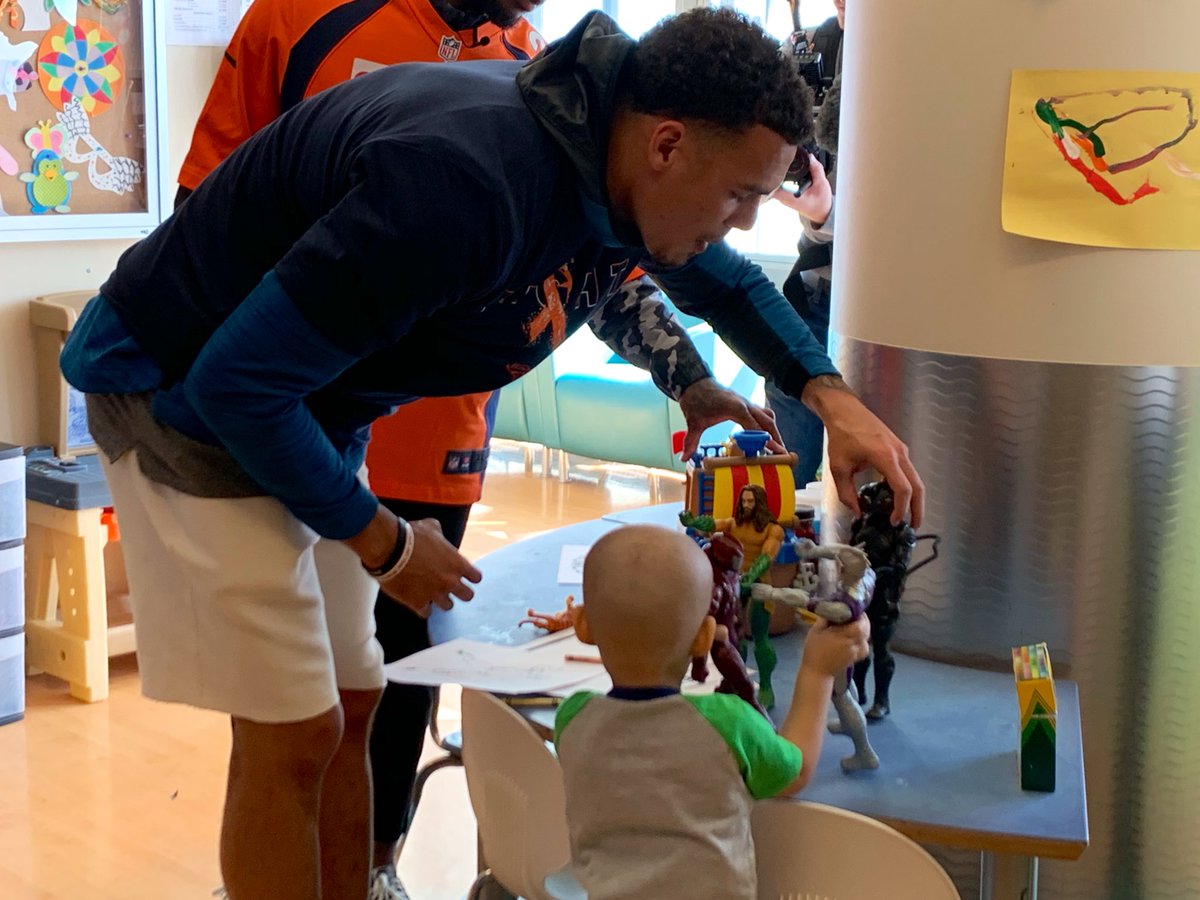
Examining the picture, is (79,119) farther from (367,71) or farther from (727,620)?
(727,620)

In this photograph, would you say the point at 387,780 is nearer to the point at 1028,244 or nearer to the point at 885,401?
the point at 885,401

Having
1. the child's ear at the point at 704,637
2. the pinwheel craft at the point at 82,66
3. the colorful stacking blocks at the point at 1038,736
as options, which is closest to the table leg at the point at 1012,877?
the colorful stacking blocks at the point at 1038,736

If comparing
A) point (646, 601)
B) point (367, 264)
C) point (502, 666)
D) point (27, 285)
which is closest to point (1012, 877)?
point (646, 601)

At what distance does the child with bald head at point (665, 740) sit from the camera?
1.07m

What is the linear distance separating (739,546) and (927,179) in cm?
43

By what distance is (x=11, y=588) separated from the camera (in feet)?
9.90

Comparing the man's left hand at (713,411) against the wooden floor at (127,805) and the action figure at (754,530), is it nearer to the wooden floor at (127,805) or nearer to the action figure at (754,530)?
the action figure at (754,530)

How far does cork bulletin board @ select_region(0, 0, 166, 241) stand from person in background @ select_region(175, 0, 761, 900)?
151 centimetres

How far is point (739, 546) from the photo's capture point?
Result: 3.98ft

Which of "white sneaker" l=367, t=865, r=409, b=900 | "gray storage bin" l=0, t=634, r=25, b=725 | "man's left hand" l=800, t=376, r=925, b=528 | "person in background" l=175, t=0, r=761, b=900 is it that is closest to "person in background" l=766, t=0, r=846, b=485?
"person in background" l=175, t=0, r=761, b=900

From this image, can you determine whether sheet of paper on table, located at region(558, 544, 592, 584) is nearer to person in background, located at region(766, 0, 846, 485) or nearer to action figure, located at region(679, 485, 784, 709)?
action figure, located at region(679, 485, 784, 709)

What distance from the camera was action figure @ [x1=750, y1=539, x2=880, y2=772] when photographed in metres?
1.16

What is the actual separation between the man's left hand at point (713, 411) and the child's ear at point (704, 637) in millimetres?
492

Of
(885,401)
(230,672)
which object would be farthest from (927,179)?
(230,672)
